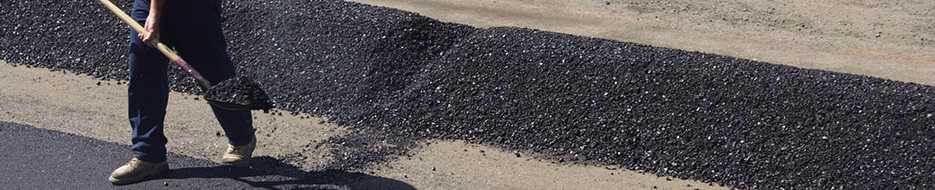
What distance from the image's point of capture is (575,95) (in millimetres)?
6664

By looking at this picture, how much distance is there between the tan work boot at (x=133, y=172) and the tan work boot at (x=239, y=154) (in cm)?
33

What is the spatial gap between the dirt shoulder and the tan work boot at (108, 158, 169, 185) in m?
3.54

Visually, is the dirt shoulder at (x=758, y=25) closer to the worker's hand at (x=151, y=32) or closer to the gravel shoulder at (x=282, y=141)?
the gravel shoulder at (x=282, y=141)

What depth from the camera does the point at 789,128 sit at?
6.13 m

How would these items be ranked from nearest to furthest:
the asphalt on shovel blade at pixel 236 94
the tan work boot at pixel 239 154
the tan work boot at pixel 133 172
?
the asphalt on shovel blade at pixel 236 94
the tan work boot at pixel 133 172
the tan work boot at pixel 239 154

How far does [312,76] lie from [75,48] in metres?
1.68

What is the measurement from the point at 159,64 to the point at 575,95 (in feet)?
6.85

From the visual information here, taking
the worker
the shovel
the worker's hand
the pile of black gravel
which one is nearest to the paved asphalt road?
the worker

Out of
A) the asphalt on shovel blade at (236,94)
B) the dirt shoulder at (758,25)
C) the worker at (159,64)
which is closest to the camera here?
the asphalt on shovel blade at (236,94)

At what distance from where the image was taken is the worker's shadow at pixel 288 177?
5.96 m

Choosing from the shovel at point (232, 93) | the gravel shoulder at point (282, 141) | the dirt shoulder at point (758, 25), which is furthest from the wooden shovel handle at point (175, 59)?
the dirt shoulder at point (758, 25)

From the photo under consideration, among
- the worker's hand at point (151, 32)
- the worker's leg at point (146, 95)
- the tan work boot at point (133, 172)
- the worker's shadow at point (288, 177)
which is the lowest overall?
the worker's shadow at point (288, 177)

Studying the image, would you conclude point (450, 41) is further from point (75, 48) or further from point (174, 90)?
point (75, 48)

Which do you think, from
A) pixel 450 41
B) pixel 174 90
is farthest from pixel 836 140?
pixel 174 90
